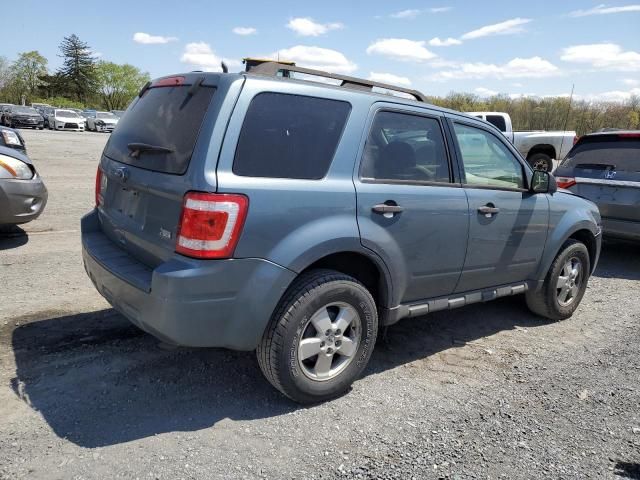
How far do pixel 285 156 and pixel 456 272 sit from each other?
5.36 ft

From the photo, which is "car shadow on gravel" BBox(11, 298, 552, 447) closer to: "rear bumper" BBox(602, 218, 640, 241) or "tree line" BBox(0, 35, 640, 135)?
"rear bumper" BBox(602, 218, 640, 241)

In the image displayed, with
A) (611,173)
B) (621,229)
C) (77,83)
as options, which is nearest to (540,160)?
(611,173)

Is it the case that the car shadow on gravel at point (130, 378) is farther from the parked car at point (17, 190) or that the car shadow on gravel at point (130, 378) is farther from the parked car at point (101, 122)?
the parked car at point (101, 122)

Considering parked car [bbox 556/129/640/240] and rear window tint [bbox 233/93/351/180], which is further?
parked car [bbox 556/129/640/240]

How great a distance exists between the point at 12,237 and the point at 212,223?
197 inches

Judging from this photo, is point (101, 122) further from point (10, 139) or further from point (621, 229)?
point (621, 229)

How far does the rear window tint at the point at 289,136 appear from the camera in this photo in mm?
2838

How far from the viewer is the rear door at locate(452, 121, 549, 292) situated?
3.91m

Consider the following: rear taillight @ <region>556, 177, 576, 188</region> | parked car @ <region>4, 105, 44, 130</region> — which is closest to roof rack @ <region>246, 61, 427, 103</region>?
rear taillight @ <region>556, 177, 576, 188</region>

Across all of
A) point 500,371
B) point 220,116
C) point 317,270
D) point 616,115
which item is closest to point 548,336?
point 500,371

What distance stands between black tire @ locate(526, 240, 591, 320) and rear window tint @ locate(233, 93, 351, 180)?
2609 millimetres

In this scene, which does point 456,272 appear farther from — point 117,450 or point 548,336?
point 117,450

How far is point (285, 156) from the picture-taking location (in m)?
2.96

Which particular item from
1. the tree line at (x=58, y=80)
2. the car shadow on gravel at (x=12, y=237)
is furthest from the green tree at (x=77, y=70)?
the car shadow on gravel at (x=12, y=237)
